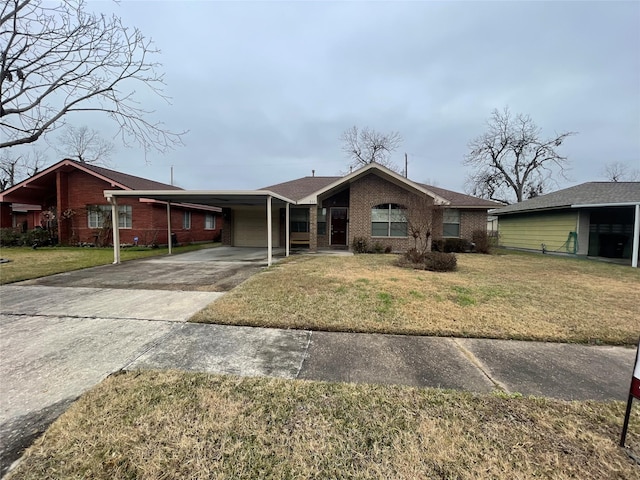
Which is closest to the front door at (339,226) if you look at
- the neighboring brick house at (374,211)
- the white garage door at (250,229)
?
the neighboring brick house at (374,211)

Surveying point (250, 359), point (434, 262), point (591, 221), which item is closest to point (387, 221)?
point (434, 262)

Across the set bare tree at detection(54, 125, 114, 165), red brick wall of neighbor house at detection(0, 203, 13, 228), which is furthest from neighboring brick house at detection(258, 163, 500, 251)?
bare tree at detection(54, 125, 114, 165)

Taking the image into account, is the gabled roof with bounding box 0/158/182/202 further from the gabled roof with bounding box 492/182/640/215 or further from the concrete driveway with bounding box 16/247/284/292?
the gabled roof with bounding box 492/182/640/215

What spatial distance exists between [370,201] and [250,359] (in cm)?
1229

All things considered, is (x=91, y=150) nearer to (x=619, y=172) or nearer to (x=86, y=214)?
(x=86, y=214)

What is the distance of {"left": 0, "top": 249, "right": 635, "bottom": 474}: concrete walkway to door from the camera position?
279 cm

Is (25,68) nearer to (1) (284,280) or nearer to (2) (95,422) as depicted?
(1) (284,280)

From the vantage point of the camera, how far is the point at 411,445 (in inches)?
81.4

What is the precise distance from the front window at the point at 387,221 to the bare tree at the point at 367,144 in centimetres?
1978

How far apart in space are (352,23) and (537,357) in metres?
12.3

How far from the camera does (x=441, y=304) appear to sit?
5668mm

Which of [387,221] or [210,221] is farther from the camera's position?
[210,221]

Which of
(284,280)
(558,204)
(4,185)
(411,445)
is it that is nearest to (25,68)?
(284,280)

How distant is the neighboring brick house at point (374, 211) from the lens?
1398cm
